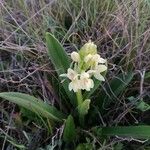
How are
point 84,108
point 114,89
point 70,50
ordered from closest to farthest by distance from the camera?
point 84,108, point 114,89, point 70,50

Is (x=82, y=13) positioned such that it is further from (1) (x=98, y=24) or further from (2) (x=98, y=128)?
(2) (x=98, y=128)

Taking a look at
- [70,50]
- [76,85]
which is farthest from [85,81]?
[70,50]

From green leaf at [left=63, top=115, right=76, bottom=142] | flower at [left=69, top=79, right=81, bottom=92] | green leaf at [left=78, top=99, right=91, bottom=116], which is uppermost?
flower at [left=69, top=79, right=81, bottom=92]

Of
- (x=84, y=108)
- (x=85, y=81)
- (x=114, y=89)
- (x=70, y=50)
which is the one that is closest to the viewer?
(x=85, y=81)

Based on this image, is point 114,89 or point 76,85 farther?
point 114,89

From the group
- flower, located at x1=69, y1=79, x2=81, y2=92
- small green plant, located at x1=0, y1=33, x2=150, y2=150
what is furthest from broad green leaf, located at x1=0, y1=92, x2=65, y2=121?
flower, located at x1=69, y1=79, x2=81, y2=92

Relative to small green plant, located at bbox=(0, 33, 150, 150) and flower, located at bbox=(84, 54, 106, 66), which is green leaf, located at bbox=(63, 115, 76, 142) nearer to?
small green plant, located at bbox=(0, 33, 150, 150)

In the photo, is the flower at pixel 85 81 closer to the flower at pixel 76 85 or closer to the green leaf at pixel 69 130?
the flower at pixel 76 85

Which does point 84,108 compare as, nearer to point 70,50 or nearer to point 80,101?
point 80,101
